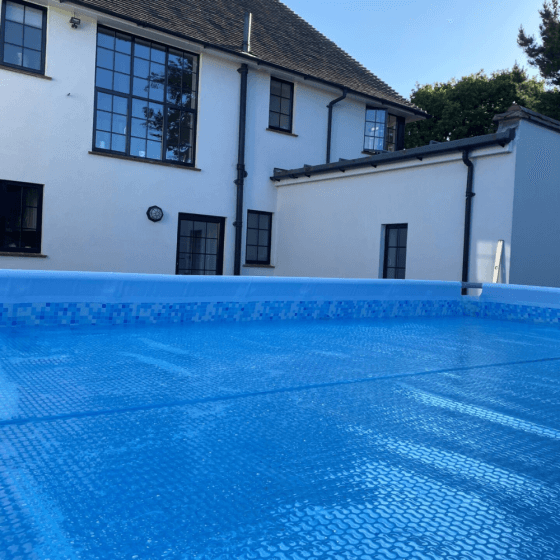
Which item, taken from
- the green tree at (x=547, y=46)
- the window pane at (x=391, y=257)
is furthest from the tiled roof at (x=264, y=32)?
the green tree at (x=547, y=46)

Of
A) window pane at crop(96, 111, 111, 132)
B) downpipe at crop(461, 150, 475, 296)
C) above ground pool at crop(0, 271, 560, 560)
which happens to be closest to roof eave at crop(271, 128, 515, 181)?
downpipe at crop(461, 150, 475, 296)

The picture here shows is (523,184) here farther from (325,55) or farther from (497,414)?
(325,55)

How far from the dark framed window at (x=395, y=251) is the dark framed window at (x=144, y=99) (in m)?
4.10

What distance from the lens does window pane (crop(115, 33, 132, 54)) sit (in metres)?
9.35

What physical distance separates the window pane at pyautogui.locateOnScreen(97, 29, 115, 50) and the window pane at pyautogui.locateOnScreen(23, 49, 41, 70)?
110cm

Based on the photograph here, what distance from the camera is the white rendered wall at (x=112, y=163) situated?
27.8 feet

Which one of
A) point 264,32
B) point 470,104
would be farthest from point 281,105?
point 470,104

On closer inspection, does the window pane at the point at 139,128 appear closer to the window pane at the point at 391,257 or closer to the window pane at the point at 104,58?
the window pane at the point at 104,58

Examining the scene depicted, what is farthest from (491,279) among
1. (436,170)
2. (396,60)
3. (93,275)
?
(396,60)

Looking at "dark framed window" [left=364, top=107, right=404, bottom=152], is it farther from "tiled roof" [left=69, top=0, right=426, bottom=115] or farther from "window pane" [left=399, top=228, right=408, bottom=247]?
"window pane" [left=399, top=228, right=408, bottom=247]

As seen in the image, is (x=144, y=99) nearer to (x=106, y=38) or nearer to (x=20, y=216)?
(x=106, y=38)

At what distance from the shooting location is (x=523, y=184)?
303 inches

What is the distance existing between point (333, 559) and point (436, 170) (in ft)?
26.4

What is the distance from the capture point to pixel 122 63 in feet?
30.9
